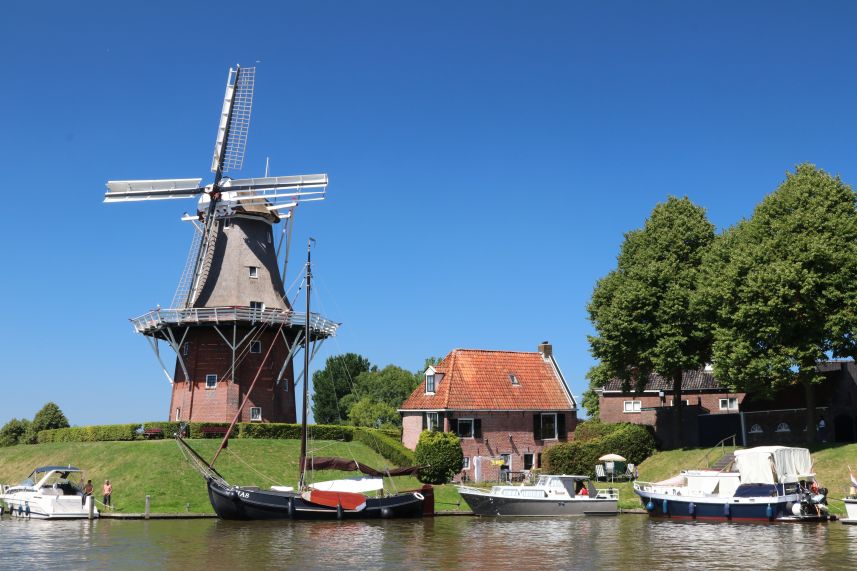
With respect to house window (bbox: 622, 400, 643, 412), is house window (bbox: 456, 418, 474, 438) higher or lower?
lower

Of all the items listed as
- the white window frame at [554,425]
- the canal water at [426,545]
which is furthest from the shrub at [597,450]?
the canal water at [426,545]

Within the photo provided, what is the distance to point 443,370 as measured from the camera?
60.6 metres

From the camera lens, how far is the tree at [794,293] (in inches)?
1832

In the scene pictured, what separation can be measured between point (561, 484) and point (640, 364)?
51.1 feet

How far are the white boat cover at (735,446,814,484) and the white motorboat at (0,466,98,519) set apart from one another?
31.5 metres

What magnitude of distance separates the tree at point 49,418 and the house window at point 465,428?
34913mm

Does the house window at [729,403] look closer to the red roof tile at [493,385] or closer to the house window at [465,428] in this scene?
the red roof tile at [493,385]

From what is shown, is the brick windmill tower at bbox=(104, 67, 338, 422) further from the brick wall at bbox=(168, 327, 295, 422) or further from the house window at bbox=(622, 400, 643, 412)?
the house window at bbox=(622, 400, 643, 412)

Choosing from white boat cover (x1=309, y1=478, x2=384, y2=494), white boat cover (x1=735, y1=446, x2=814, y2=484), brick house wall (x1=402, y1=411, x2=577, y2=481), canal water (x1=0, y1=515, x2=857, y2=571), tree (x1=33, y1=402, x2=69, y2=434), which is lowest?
canal water (x1=0, y1=515, x2=857, y2=571)

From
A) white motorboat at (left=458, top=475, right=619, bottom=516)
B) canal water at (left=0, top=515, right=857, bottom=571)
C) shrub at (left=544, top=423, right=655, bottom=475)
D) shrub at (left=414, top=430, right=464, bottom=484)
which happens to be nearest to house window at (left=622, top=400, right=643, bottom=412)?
shrub at (left=544, top=423, right=655, bottom=475)

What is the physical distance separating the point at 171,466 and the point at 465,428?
64.8 ft

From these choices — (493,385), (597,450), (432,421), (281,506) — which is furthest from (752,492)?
(432,421)

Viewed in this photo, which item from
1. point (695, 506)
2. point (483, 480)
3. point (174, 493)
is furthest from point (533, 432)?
point (174, 493)

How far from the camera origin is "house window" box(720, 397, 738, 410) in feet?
210
